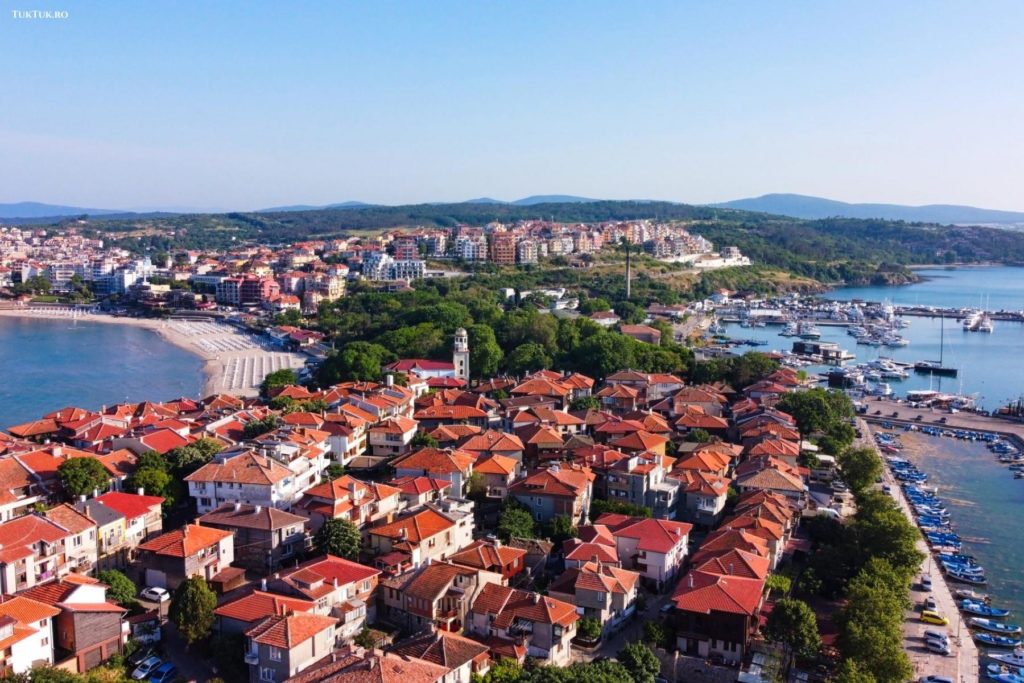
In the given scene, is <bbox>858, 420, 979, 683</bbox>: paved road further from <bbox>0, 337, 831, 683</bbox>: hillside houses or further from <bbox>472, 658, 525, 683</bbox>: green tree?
<bbox>472, 658, 525, 683</bbox>: green tree

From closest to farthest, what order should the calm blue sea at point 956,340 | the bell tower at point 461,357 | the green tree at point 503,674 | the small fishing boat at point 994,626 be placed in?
the green tree at point 503,674 < the small fishing boat at point 994,626 < the bell tower at point 461,357 < the calm blue sea at point 956,340

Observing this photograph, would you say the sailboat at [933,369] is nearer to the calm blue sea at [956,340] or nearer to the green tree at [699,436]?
the calm blue sea at [956,340]

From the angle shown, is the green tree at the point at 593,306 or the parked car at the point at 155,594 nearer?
the parked car at the point at 155,594

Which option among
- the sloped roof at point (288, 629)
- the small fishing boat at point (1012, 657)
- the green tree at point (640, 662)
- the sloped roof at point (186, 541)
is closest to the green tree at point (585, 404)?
the small fishing boat at point (1012, 657)

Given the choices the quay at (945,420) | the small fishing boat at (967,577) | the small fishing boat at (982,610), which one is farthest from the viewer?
the quay at (945,420)

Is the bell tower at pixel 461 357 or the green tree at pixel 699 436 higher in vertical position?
the bell tower at pixel 461 357

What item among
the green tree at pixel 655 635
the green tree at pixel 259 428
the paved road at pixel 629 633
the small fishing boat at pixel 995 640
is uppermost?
the green tree at pixel 259 428

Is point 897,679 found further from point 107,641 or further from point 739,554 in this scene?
point 107,641

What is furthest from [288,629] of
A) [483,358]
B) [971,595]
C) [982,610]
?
[483,358]
